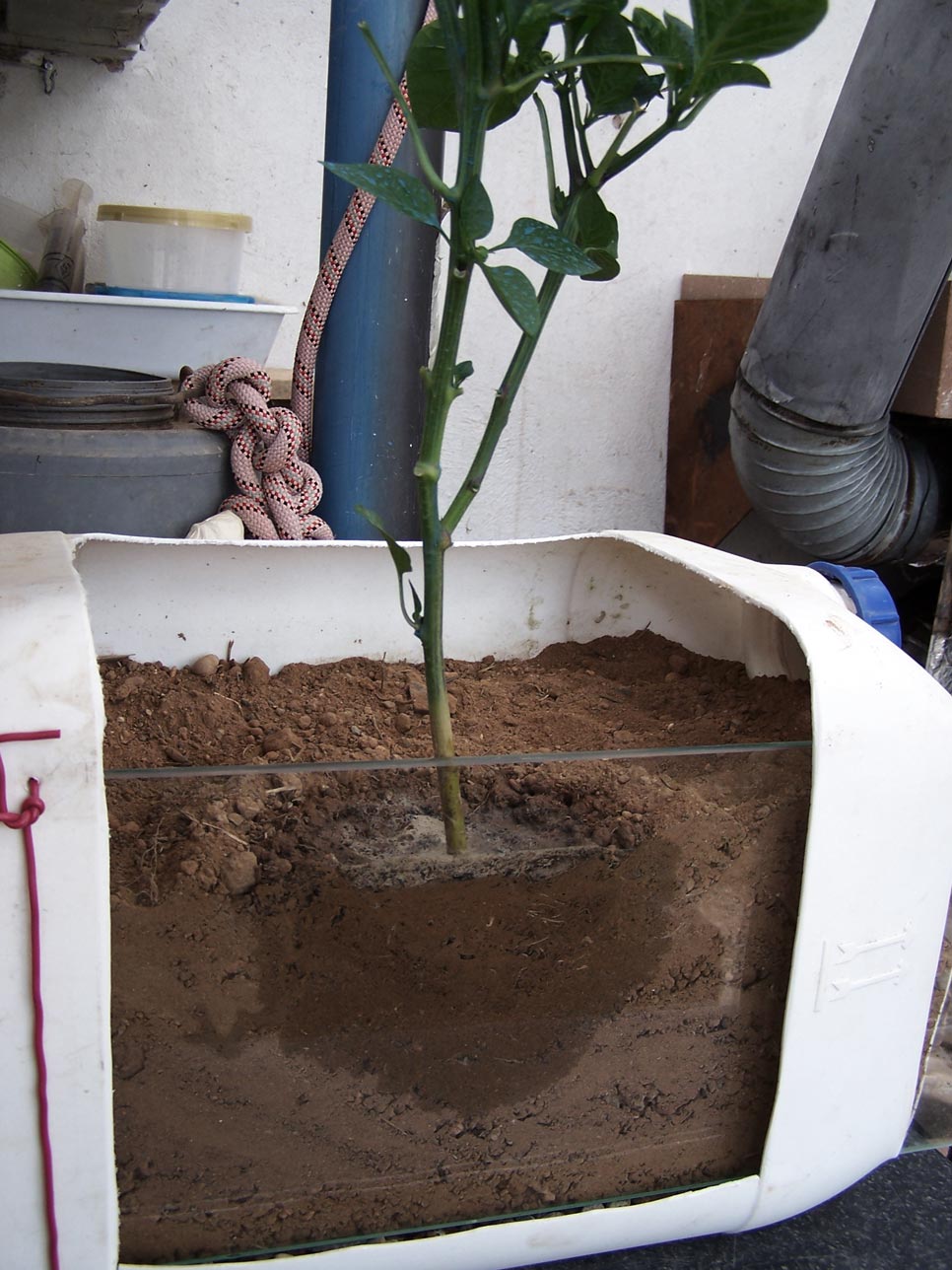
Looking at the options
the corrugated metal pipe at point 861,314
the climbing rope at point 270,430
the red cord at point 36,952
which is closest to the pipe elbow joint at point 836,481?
the corrugated metal pipe at point 861,314

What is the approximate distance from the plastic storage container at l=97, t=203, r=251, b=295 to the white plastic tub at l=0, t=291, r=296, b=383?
7cm

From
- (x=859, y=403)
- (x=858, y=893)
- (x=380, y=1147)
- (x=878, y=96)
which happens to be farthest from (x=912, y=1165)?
(x=878, y=96)

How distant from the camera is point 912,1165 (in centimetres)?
85

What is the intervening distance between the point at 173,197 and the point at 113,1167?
1657mm

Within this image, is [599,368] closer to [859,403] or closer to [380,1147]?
[859,403]

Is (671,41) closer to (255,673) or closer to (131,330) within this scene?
(255,673)

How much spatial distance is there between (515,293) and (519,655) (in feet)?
1.60

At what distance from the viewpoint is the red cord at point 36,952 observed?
536 mm

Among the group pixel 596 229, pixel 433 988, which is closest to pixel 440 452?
pixel 596 229

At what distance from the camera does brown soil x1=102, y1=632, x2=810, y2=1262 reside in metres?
0.62

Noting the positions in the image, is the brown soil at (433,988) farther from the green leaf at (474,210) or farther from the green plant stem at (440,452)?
the green leaf at (474,210)

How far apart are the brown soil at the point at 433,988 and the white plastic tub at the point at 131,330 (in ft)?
2.88

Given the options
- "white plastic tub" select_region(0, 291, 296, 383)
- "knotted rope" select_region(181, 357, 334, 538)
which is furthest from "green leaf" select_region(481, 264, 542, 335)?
"white plastic tub" select_region(0, 291, 296, 383)

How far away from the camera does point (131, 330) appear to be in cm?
151
